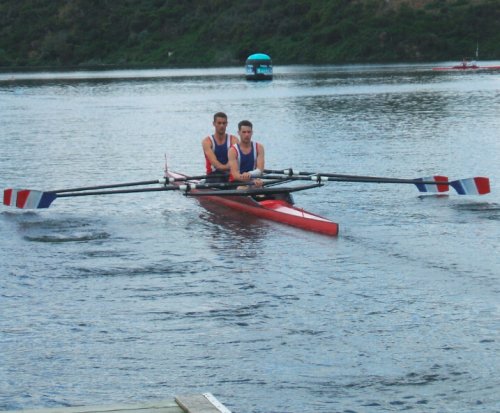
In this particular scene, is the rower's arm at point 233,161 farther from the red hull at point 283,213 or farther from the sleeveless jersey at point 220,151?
the sleeveless jersey at point 220,151

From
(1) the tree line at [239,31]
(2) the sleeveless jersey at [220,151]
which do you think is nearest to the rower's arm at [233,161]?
(2) the sleeveless jersey at [220,151]

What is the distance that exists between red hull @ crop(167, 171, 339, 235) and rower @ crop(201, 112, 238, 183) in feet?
1.49

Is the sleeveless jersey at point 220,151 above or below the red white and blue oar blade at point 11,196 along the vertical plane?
above

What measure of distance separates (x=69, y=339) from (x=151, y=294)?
1.72 m

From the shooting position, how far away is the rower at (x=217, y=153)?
50.0ft

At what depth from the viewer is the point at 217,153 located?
613 inches

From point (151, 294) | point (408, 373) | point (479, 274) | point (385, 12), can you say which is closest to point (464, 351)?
point (408, 373)

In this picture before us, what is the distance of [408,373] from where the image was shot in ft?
24.2

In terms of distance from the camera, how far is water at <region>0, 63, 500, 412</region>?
7.20 m

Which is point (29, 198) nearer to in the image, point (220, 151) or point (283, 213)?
point (220, 151)

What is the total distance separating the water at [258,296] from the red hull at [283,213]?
0.72 feet

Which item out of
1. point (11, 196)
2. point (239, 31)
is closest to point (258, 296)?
point (11, 196)

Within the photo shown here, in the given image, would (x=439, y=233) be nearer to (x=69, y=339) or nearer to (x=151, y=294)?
(x=151, y=294)

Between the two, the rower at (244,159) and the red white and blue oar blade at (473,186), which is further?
the red white and blue oar blade at (473,186)
